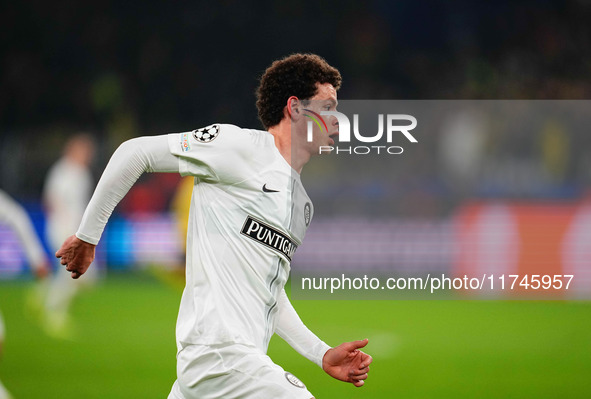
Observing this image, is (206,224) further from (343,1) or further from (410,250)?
(343,1)

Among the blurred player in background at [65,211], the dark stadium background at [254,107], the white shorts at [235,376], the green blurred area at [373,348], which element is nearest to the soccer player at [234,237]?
the white shorts at [235,376]

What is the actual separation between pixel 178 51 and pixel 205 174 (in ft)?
56.6

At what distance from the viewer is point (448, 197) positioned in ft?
43.5

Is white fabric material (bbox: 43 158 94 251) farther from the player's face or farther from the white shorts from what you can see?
the white shorts

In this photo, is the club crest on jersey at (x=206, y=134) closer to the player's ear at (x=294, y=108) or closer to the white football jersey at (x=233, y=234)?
the white football jersey at (x=233, y=234)

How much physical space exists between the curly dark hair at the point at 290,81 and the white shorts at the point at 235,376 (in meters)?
0.97

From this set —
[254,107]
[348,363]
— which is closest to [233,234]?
[348,363]

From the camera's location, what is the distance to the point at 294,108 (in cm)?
326

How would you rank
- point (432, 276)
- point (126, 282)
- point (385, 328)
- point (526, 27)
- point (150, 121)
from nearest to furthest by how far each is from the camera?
1. point (385, 328)
2. point (432, 276)
3. point (126, 282)
4. point (150, 121)
5. point (526, 27)

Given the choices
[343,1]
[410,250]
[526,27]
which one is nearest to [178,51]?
[343,1]

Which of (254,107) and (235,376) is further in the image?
(254,107)

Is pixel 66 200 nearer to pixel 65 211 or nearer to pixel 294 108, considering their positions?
pixel 65 211

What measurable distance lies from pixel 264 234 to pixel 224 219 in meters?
0.16

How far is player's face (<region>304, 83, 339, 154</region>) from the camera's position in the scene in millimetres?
3162
